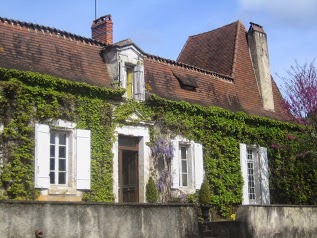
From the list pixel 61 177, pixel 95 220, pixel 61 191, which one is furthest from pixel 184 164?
pixel 95 220

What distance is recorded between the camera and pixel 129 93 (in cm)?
1608

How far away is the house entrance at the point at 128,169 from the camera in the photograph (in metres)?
15.7

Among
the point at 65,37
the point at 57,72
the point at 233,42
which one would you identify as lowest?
the point at 57,72

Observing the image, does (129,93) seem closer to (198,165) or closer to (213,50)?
(198,165)

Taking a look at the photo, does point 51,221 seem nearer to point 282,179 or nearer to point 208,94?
point 208,94

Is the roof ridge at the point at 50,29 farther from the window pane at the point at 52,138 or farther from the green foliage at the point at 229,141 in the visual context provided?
the window pane at the point at 52,138

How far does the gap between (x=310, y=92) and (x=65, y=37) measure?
9.48 meters

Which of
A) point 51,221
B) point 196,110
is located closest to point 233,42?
point 196,110

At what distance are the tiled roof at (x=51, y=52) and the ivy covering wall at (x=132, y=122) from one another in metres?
0.67

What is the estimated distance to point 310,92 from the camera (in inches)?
792

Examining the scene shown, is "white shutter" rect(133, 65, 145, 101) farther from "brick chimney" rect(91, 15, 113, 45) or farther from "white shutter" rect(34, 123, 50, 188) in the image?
"white shutter" rect(34, 123, 50, 188)

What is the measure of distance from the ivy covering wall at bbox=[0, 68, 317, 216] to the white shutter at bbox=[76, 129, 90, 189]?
0.69 feet

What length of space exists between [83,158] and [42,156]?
122cm

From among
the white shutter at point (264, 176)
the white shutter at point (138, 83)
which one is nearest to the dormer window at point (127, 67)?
the white shutter at point (138, 83)
